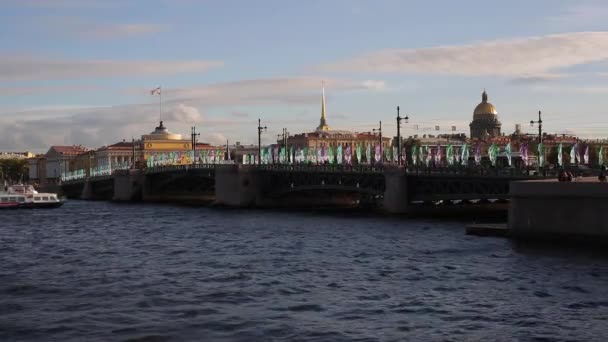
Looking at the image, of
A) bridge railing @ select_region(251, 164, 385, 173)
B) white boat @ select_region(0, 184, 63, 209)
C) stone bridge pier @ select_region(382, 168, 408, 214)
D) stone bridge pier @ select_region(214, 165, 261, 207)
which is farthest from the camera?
white boat @ select_region(0, 184, 63, 209)

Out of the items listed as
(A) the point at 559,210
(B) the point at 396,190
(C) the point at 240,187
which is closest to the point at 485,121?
(C) the point at 240,187

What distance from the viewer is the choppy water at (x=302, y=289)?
77.0 ft

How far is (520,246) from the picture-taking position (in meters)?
38.4

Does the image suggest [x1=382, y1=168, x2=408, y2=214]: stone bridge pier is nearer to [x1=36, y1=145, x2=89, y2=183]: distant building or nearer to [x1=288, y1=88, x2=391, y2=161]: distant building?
[x1=288, y1=88, x2=391, y2=161]: distant building

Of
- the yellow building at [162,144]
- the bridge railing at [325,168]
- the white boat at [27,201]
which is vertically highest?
the yellow building at [162,144]

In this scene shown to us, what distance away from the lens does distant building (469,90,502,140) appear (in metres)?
180

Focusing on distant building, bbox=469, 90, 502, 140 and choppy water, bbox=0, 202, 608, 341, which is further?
distant building, bbox=469, 90, 502, 140

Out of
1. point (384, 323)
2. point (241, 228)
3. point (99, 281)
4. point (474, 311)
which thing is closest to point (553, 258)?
point (474, 311)

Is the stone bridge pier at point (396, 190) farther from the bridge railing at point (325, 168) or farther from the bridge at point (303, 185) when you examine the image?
the bridge railing at point (325, 168)

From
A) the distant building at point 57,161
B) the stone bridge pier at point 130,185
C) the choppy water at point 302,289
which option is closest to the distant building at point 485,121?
the distant building at point 57,161

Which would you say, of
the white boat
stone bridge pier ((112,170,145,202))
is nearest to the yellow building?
stone bridge pier ((112,170,145,202))

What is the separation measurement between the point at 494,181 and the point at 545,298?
27791mm

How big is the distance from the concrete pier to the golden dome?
143557 millimetres

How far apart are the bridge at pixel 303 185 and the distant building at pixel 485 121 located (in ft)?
270
